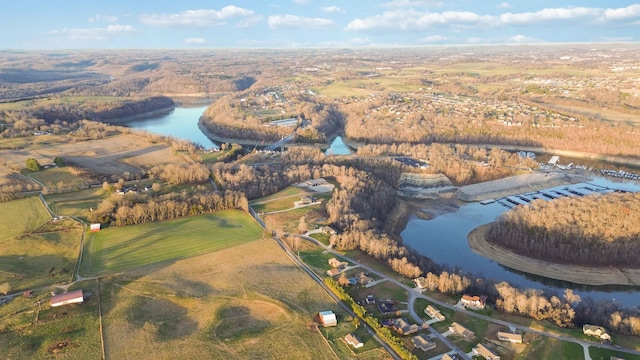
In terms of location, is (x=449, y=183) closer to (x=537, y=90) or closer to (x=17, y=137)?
(x=17, y=137)

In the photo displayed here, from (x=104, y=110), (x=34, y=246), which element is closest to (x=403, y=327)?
(x=34, y=246)

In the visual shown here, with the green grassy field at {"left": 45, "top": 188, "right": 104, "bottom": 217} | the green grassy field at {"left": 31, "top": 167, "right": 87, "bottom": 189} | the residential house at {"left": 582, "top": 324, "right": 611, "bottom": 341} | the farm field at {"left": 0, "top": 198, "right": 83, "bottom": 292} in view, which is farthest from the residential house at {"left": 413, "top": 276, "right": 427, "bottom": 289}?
the green grassy field at {"left": 31, "top": 167, "right": 87, "bottom": 189}

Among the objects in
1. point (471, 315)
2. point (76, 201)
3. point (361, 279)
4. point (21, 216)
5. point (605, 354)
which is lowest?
point (605, 354)

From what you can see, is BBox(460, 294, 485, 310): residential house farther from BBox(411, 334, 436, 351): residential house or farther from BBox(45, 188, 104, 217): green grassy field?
BBox(45, 188, 104, 217): green grassy field

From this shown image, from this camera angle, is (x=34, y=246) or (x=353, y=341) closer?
(x=353, y=341)

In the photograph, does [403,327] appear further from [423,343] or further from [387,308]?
[387,308]

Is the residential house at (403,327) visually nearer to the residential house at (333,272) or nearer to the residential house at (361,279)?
the residential house at (361,279)

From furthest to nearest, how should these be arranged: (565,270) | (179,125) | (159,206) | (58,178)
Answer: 1. (179,125)
2. (58,178)
3. (159,206)
4. (565,270)

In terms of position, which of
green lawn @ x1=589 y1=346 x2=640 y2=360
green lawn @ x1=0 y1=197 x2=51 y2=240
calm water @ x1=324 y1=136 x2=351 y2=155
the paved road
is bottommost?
green lawn @ x1=589 y1=346 x2=640 y2=360
